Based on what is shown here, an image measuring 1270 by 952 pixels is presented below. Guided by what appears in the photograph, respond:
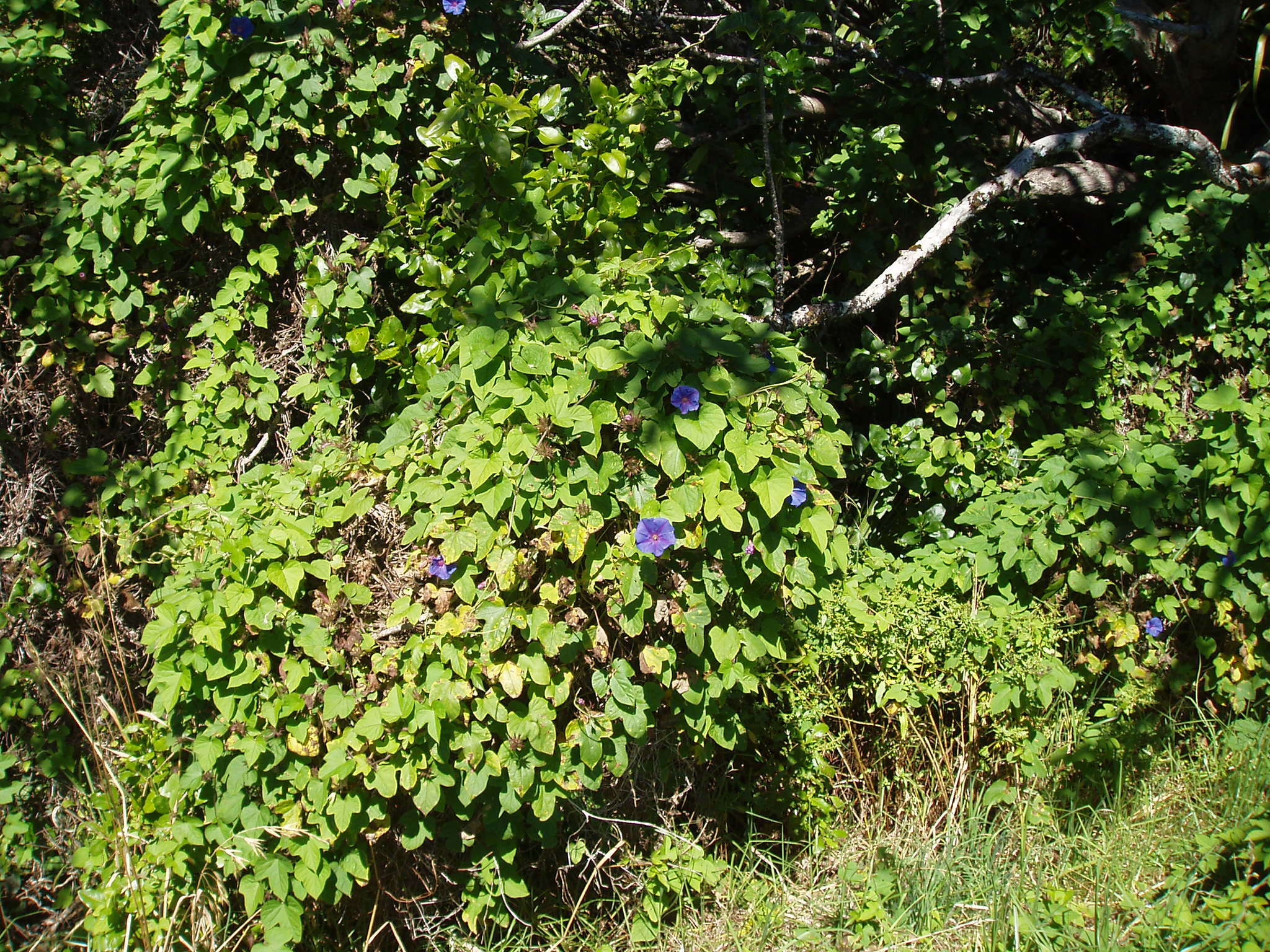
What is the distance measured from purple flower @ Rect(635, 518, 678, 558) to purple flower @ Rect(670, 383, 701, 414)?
0.76 ft

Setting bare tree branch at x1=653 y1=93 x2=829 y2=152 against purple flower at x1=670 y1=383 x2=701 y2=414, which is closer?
purple flower at x1=670 y1=383 x2=701 y2=414

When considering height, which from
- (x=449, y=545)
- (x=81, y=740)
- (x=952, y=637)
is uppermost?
(x=449, y=545)

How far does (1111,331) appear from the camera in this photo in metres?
3.19

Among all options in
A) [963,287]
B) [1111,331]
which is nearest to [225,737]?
[963,287]

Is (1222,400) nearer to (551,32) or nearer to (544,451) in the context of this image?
(544,451)

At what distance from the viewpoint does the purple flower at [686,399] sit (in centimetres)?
187

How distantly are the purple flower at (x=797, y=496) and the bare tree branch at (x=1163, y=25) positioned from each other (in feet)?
8.24

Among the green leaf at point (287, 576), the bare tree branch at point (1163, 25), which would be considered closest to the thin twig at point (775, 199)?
the bare tree branch at point (1163, 25)

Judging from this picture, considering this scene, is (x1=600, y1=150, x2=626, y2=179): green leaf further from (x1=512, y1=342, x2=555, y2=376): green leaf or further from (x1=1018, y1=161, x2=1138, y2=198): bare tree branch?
(x1=1018, y1=161, x2=1138, y2=198): bare tree branch

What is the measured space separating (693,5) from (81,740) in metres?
3.18

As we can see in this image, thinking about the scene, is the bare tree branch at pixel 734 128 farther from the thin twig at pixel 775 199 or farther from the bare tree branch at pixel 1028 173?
the bare tree branch at pixel 1028 173

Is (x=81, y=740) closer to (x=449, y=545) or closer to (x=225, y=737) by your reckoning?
(x=225, y=737)

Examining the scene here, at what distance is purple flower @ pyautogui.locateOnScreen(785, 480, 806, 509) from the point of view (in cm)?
190

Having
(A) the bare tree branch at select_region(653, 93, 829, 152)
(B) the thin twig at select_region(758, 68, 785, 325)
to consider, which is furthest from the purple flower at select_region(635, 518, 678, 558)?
(A) the bare tree branch at select_region(653, 93, 829, 152)
